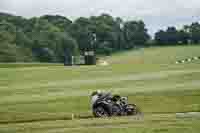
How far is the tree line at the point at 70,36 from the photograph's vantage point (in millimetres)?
101000

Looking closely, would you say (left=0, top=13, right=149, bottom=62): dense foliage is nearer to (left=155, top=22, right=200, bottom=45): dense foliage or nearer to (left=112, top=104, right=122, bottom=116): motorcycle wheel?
(left=155, top=22, right=200, bottom=45): dense foliage

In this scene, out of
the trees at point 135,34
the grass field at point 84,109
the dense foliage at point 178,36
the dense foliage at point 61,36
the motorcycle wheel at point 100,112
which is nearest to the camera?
the grass field at point 84,109

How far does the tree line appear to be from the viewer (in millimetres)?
101000

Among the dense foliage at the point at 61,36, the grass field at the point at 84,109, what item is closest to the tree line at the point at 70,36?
the dense foliage at the point at 61,36

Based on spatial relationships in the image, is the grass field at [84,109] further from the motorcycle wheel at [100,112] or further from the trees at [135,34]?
the trees at [135,34]

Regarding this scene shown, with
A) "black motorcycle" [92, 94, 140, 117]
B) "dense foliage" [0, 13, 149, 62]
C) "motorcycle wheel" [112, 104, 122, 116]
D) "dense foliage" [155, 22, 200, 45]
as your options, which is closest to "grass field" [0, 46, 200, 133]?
"black motorcycle" [92, 94, 140, 117]

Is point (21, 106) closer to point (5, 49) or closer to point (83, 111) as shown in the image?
point (83, 111)

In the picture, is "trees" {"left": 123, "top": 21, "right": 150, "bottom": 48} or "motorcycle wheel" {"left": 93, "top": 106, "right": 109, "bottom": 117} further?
"trees" {"left": 123, "top": 21, "right": 150, "bottom": 48}

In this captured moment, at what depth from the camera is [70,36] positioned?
12569 centimetres

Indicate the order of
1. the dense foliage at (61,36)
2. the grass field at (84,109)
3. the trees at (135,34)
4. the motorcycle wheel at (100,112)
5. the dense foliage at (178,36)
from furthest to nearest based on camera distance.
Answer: the trees at (135,34) < the dense foliage at (178,36) < the dense foliage at (61,36) < the motorcycle wheel at (100,112) < the grass field at (84,109)

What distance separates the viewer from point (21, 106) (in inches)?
933

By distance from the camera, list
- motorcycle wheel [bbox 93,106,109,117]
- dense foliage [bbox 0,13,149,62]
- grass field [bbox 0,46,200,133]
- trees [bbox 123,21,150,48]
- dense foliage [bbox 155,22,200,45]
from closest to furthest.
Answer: grass field [bbox 0,46,200,133]
motorcycle wheel [bbox 93,106,109,117]
dense foliage [bbox 0,13,149,62]
dense foliage [bbox 155,22,200,45]
trees [bbox 123,21,150,48]

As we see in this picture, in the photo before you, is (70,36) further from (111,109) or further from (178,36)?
(111,109)

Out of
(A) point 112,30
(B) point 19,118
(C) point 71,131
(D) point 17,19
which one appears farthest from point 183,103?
(A) point 112,30
